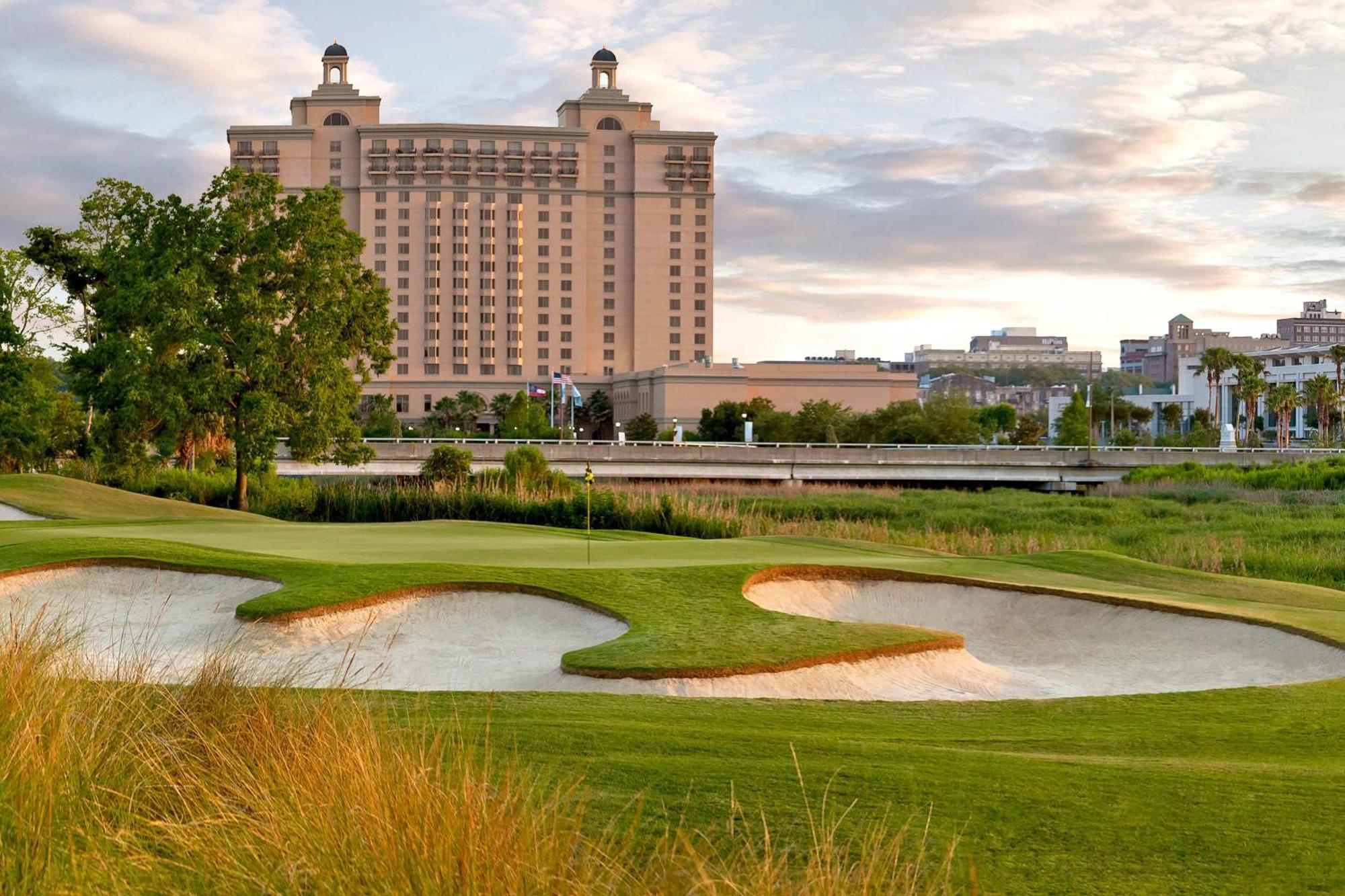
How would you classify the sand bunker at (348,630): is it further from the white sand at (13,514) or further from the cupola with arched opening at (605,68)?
the cupola with arched opening at (605,68)

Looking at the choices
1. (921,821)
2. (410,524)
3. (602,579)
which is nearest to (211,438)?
(410,524)

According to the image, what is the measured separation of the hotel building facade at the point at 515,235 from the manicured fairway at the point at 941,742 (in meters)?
146

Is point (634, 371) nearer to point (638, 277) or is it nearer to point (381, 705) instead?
point (638, 277)

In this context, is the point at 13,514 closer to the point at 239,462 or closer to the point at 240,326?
the point at 239,462

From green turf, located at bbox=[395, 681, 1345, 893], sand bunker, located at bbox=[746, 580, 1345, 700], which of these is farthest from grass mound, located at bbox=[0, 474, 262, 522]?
green turf, located at bbox=[395, 681, 1345, 893]

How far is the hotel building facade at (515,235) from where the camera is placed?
545 ft

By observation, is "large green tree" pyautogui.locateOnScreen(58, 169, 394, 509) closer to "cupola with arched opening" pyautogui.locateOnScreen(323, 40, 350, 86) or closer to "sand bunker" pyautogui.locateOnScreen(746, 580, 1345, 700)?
"sand bunker" pyautogui.locateOnScreen(746, 580, 1345, 700)

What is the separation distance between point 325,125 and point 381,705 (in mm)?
172557

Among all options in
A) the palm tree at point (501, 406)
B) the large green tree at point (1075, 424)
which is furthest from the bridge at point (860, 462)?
the palm tree at point (501, 406)

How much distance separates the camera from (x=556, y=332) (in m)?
168

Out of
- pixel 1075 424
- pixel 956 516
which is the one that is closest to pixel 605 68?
pixel 1075 424

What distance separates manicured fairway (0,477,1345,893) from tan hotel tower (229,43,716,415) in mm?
149031

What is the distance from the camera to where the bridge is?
64500 mm

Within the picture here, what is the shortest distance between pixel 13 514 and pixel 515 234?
141 metres
